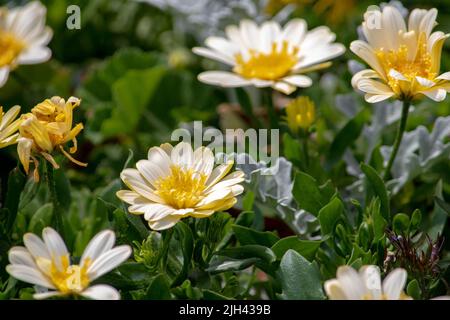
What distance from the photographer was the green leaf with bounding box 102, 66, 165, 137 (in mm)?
1564

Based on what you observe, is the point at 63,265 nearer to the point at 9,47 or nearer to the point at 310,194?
the point at 310,194

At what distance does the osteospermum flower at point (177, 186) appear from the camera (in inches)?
36.8

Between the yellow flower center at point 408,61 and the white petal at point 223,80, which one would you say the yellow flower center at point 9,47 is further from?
the yellow flower center at point 408,61

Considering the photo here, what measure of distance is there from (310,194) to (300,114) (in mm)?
193

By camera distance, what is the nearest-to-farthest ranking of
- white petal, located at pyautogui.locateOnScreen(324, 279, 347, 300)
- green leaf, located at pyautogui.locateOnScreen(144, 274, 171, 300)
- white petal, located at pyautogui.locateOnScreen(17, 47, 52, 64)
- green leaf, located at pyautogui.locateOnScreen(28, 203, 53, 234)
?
white petal, located at pyautogui.locateOnScreen(324, 279, 347, 300) < green leaf, located at pyautogui.locateOnScreen(144, 274, 171, 300) < green leaf, located at pyautogui.locateOnScreen(28, 203, 53, 234) < white petal, located at pyautogui.locateOnScreen(17, 47, 52, 64)

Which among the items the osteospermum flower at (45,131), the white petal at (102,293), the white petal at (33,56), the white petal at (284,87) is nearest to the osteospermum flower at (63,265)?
the white petal at (102,293)

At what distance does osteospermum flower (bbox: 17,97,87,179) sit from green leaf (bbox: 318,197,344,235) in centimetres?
32

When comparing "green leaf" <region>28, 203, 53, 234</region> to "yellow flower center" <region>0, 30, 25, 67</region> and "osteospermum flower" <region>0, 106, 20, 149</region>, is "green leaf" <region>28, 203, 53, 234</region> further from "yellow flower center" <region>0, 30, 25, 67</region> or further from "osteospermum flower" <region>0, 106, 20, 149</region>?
"yellow flower center" <region>0, 30, 25, 67</region>

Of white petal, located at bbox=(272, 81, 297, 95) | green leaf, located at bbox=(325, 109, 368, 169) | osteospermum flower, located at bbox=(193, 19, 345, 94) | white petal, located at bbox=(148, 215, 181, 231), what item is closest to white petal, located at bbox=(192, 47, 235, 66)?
osteospermum flower, located at bbox=(193, 19, 345, 94)

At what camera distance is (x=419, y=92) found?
39.8 inches

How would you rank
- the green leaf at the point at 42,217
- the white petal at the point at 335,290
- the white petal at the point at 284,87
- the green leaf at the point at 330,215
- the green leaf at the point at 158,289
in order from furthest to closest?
the white petal at the point at 284,87 < the green leaf at the point at 42,217 < the green leaf at the point at 330,215 < the green leaf at the point at 158,289 < the white petal at the point at 335,290

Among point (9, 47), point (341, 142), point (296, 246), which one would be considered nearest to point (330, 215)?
point (296, 246)

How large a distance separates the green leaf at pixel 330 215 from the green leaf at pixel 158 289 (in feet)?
0.74

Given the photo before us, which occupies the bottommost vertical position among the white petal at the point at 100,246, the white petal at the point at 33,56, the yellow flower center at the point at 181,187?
the white petal at the point at 100,246
